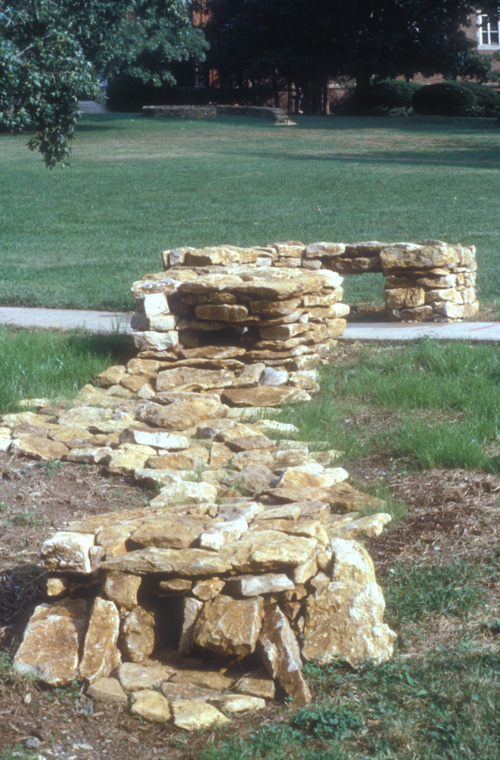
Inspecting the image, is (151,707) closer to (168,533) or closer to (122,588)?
(122,588)

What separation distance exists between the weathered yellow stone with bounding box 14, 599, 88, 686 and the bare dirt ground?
5cm

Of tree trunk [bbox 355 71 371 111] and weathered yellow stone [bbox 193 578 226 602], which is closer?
weathered yellow stone [bbox 193 578 226 602]

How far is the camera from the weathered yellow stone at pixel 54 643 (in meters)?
3.25

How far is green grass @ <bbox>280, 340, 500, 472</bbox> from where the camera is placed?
207 inches

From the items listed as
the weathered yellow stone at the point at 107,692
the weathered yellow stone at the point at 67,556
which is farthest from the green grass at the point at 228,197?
the weathered yellow stone at the point at 107,692

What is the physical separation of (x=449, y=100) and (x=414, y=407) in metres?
33.0

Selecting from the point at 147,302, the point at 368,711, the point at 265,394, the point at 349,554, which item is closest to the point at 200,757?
the point at 368,711

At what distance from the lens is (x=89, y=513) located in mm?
4609

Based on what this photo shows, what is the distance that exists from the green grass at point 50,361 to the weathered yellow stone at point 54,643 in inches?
125

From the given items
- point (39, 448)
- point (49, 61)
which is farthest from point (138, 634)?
point (49, 61)

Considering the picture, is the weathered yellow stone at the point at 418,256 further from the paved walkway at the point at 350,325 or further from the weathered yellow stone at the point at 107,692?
the weathered yellow stone at the point at 107,692

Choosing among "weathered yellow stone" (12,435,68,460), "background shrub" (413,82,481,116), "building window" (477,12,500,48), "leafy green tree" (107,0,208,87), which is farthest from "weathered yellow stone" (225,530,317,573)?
"building window" (477,12,500,48)

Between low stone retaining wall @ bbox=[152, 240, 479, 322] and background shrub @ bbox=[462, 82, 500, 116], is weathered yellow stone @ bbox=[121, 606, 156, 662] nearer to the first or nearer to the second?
low stone retaining wall @ bbox=[152, 240, 479, 322]

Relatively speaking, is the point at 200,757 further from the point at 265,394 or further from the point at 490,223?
the point at 490,223
